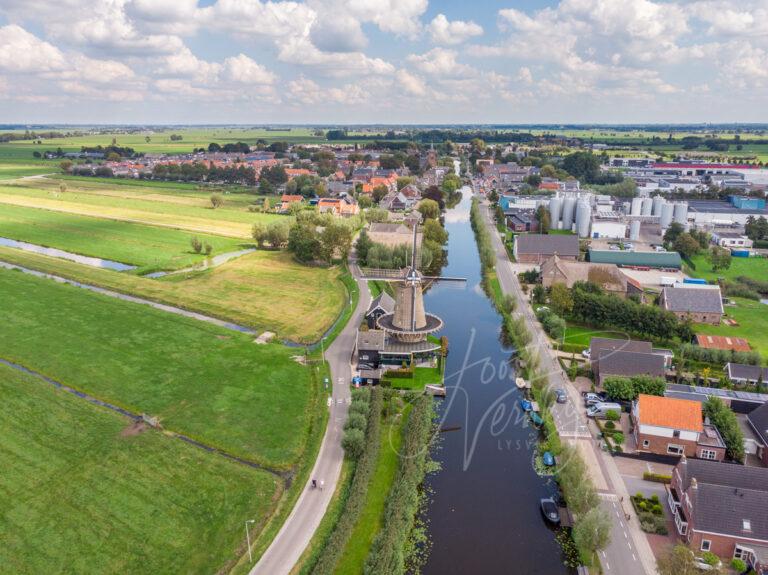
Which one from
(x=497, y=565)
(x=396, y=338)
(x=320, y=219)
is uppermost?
(x=320, y=219)

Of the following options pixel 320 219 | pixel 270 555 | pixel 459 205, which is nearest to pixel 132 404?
pixel 270 555

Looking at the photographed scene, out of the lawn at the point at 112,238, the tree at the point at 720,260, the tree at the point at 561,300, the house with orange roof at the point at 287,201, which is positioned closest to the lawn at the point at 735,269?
the tree at the point at 720,260

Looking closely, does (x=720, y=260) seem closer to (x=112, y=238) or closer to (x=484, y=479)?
(x=484, y=479)

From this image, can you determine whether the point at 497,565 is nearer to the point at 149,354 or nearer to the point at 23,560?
the point at 23,560

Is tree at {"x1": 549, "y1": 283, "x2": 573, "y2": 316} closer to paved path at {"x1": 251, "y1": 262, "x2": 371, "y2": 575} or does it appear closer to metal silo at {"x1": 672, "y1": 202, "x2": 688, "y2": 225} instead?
paved path at {"x1": 251, "y1": 262, "x2": 371, "y2": 575}

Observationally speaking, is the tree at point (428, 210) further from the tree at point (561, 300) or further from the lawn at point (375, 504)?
the lawn at point (375, 504)

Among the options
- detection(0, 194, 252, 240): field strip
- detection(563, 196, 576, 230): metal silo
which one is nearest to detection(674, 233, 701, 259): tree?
detection(563, 196, 576, 230): metal silo

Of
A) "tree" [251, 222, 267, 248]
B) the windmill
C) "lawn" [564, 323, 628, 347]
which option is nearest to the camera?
the windmill

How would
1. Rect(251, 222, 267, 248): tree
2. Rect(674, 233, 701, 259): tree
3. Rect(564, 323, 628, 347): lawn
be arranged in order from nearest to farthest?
Rect(564, 323, 628, 347): lawn
Rect(674, 233, 701, 259): tree
Rect(251, 222, 267, 248): tree
